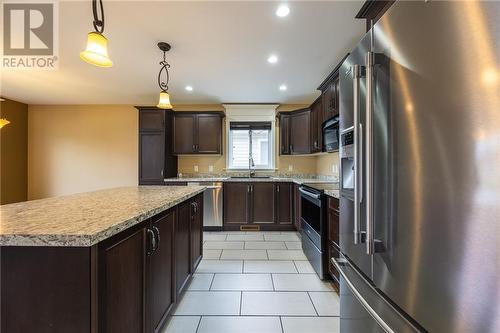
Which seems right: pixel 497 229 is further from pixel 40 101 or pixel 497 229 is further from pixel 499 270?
pixel 40 101

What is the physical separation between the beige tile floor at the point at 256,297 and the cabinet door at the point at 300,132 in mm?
2007

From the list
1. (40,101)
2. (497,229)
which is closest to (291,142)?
(497,229)

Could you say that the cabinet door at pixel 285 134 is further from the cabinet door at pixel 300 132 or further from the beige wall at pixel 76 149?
the beige wall at pixel 76 149

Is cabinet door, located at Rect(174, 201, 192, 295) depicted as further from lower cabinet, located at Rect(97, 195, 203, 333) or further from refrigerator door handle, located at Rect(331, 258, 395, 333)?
refrigerator door handle, located at Rect(331, 258, 395, 333)

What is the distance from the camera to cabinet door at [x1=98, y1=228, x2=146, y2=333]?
0.96 m

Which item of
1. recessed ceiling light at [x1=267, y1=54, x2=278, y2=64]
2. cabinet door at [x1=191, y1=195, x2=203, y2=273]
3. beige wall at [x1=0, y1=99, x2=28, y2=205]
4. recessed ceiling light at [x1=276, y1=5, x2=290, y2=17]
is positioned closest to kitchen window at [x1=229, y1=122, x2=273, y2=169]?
recessed ceiling light at [x1=267, y1=54, x2=278, y2=64]

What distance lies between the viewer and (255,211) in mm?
4582

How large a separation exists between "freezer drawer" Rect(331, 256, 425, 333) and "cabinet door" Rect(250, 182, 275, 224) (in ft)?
10.3

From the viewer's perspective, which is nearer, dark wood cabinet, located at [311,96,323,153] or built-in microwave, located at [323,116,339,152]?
built-in microwave, located at [323,116,339,152]

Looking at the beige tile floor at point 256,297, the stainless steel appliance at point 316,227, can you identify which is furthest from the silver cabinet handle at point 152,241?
the stainless steel appliance at point 316,227

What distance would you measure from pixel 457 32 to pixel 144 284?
163cm

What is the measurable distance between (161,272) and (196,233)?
105 cm

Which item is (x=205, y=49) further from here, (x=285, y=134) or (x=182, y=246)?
(x=285, y=134)

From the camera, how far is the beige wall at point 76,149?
5.53 m
